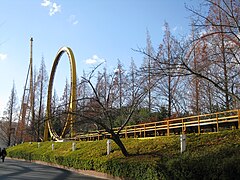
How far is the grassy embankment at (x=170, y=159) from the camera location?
8.92 m

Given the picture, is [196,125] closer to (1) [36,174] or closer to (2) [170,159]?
(2) [170,159]

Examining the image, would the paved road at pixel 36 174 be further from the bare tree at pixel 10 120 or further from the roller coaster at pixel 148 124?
the bare tree at pixel 10 120

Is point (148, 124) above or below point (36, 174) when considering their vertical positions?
above

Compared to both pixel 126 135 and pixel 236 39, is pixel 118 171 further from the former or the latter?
pixel 126 135

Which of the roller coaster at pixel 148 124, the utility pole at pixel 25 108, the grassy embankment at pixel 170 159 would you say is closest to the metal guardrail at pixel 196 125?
the roller coaster at pixel 148 124

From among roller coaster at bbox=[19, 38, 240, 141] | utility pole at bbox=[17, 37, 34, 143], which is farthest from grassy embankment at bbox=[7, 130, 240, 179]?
utility pole at bbox=[17, 37, 34, 143]

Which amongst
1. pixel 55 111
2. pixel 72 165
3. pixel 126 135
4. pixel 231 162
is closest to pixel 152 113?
pixel 126 135

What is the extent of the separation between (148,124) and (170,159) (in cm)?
1097

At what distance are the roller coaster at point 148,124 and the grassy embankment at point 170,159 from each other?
1616 mm

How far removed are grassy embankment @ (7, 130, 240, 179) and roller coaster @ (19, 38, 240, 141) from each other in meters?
1.62

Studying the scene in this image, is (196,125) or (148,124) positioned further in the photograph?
(148,124)

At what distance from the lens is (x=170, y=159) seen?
429 inches

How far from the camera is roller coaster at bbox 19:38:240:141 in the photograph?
16.3 metres

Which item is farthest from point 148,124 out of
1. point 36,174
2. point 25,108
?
point 25,108
